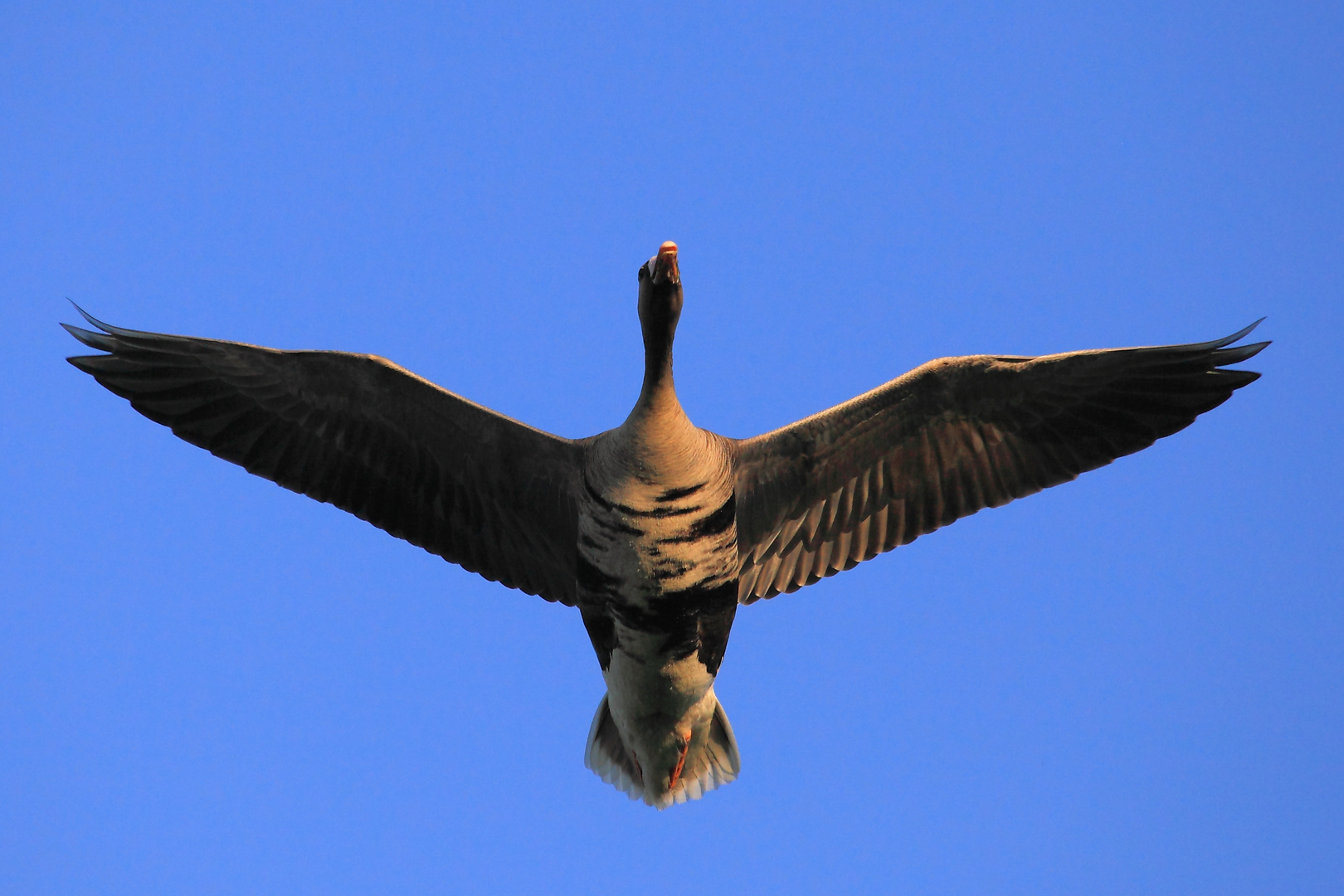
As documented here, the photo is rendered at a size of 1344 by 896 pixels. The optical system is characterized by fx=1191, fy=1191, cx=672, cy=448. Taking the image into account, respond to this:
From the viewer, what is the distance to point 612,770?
10188 millimetres

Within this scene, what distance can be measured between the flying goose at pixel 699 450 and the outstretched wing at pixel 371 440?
15mm

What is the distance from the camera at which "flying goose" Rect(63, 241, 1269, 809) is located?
846cm

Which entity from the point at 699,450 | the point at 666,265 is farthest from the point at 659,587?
the point at 666,265

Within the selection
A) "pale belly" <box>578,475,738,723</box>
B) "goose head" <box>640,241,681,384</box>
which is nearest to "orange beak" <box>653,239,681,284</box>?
"goose head" <box>640,241,681,384</box>

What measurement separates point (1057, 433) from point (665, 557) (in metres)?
3.27

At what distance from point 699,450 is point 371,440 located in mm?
2790

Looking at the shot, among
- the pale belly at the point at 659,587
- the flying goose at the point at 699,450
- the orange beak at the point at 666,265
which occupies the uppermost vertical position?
the orange beak at the point at 666,265

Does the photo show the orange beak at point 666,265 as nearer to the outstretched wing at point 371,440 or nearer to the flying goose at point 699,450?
the flying goose at point 699,450

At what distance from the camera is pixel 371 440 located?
9297mm

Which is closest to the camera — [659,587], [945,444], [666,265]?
[666,265]

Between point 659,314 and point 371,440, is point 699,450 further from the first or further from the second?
point 371,440

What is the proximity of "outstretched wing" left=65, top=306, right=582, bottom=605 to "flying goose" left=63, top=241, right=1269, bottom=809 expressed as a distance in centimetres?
2

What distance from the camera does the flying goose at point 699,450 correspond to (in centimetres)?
846

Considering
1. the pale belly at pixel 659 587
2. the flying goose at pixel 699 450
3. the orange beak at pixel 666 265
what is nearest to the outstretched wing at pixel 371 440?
the flying goose at pixel 699 450
